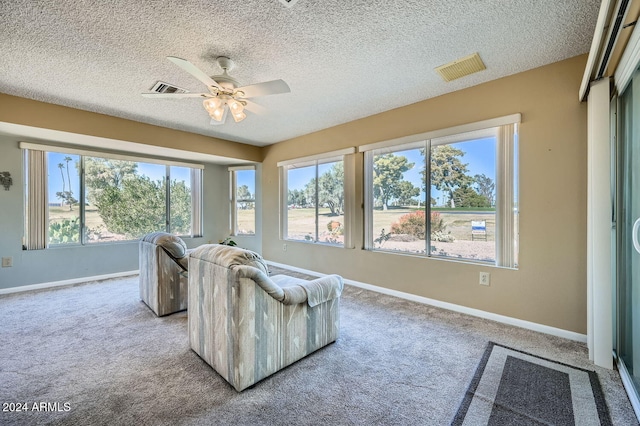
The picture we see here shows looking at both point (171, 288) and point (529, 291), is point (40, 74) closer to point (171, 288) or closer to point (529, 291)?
point (171, 288)

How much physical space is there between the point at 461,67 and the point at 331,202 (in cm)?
263

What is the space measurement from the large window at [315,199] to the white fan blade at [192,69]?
7.81 feet

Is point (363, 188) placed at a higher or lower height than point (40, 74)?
lower

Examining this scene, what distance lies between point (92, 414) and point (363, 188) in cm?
353

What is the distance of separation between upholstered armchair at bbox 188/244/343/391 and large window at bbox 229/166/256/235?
380cm

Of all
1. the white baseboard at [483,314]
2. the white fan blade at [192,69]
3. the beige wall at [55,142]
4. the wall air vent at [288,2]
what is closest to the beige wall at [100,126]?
the beige wall at [55,142]

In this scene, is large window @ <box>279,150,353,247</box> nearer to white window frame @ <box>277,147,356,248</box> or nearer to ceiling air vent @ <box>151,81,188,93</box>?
white window frame @ <box>277,147,356,248</box>

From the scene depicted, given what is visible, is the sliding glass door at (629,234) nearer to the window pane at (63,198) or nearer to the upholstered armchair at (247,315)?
the upholstered armchair at (247,315)

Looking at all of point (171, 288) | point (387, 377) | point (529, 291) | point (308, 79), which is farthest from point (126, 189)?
point (529, 291)

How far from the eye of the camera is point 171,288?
3.01m

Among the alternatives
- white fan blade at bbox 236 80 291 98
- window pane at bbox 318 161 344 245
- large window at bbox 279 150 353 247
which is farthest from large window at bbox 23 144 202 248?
white fan blade at bbox 236 80 291 98

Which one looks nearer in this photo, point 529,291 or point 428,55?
point 428,55

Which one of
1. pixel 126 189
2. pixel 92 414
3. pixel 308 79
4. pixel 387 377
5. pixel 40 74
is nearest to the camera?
pixel 92 414

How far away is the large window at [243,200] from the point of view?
5.90 m
